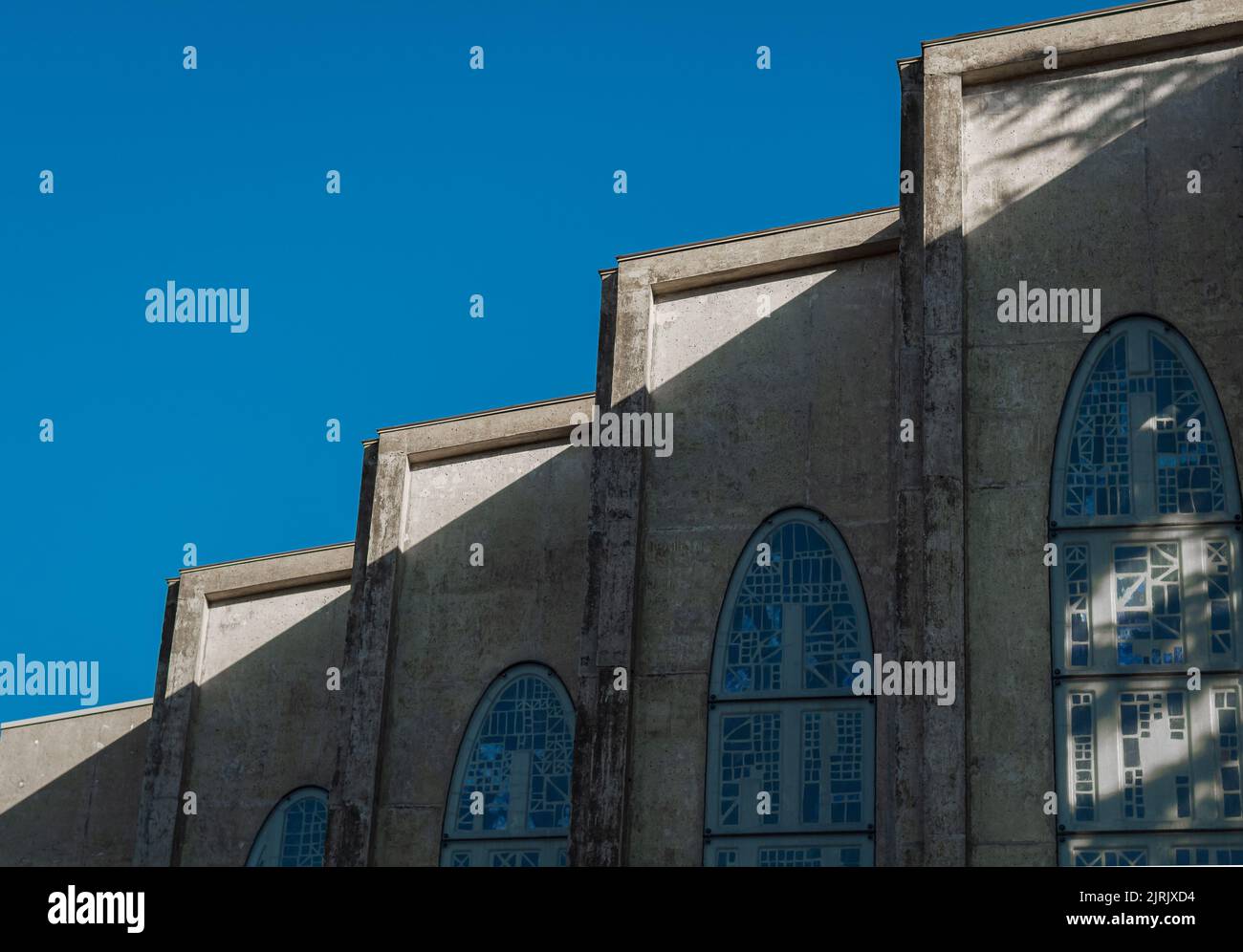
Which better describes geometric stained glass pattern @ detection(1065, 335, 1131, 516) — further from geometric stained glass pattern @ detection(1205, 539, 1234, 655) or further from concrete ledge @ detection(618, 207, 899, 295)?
concrete ledge @ detection(618, 207, 899, 295)

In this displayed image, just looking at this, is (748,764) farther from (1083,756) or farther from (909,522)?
(1083,756)

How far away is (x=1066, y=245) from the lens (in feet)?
58.9

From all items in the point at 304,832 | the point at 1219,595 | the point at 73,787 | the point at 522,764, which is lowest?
the point at 304,832

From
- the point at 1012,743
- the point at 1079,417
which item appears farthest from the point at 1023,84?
the point at 1012,743

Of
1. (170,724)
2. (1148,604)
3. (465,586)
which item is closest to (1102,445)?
(1148,604)

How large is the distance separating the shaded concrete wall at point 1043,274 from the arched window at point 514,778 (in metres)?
6.74

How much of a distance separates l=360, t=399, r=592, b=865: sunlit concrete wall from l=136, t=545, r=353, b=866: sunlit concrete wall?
330cm

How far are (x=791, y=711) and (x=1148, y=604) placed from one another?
402 cm

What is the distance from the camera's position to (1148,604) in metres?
16.7

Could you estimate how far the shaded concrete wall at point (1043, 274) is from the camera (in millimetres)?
16641

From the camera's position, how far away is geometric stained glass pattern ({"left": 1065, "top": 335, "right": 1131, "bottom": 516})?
1717 centimetres

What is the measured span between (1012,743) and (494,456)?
10.0m

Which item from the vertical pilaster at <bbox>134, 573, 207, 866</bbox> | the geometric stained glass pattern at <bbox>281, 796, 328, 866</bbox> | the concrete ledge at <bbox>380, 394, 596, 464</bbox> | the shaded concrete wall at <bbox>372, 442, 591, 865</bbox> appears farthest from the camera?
the vertical pilaster at <bbox>134, 573, 207, 866</bbox>

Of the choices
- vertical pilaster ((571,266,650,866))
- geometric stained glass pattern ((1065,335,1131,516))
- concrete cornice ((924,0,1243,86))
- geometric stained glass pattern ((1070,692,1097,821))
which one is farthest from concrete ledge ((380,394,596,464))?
geometric stained glass pattern ((1070,692,1097,821))
